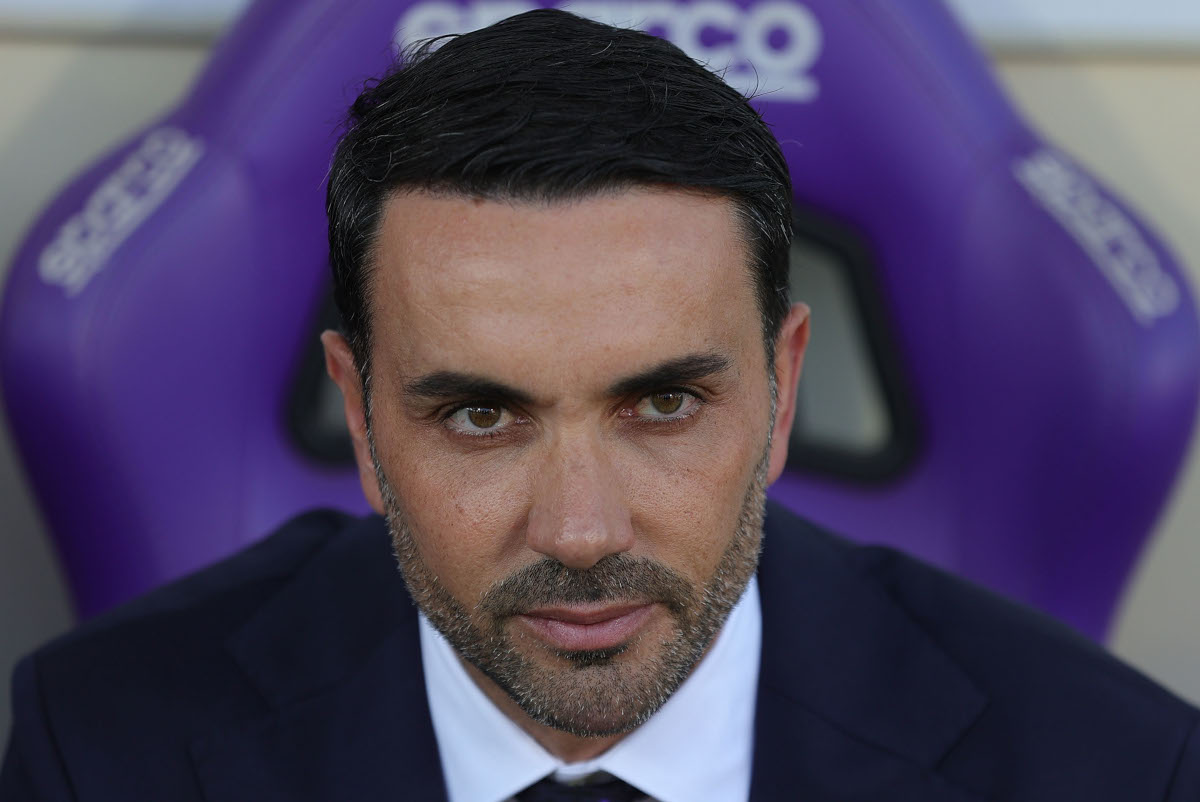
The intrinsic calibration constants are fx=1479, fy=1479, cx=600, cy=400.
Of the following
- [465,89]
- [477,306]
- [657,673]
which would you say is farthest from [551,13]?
[657,673]

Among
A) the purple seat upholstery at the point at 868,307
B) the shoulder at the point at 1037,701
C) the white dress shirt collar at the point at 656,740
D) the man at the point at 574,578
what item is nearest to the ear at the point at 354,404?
the man at the point at 574,578

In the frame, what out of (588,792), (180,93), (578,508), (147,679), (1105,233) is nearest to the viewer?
(578,508)

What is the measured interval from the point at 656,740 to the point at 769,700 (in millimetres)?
96

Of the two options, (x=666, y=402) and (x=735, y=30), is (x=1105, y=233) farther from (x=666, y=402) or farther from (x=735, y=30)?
(x=666, y=402)

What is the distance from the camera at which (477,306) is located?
2.89 ft

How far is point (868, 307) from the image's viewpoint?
152 centimetres

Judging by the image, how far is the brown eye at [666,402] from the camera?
91 centimetres

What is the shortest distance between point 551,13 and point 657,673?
1.46 ft

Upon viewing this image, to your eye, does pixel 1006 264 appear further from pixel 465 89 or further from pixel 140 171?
pixel 140 171

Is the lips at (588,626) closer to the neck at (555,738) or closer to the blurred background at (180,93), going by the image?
the neck at (555,738)

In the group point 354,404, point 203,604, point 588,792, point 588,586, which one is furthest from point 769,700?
point 203,604

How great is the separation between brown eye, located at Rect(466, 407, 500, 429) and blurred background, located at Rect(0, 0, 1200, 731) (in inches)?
40.8

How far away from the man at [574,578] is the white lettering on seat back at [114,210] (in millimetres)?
416

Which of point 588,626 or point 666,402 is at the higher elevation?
point 666,402
